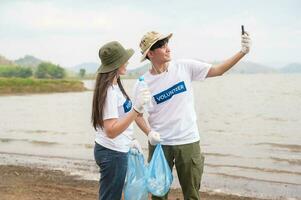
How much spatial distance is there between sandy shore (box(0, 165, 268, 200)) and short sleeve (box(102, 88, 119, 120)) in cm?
412

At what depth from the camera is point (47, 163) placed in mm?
11453

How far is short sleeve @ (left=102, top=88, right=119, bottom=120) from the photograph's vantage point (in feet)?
10.9

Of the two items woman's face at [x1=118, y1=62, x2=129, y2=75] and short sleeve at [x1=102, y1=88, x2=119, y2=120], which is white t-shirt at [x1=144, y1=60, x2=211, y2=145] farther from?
short sleeve at [x1=102, y1=88, x2=119, y2=120]

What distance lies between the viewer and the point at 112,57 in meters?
3.48

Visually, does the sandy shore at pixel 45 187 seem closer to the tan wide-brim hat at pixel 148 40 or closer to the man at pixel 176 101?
the man at pixel 176 101

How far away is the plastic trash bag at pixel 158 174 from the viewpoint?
13.1 feet

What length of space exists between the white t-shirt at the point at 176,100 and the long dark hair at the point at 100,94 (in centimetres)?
76

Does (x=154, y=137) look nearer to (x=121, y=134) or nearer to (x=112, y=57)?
(x=121, y=134)

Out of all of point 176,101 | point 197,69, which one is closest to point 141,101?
point 176,101

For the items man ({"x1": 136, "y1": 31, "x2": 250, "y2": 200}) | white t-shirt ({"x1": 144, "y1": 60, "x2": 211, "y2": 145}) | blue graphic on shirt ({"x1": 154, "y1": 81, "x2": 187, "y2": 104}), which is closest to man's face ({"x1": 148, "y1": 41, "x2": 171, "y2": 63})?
man ({"x1": 136, "y1": 31, "x2": 250, "y2": 200})

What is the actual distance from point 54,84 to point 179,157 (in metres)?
70.3

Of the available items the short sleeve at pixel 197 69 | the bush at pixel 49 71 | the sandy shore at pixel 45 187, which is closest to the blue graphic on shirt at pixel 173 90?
the short sleeve at pixel 197 69

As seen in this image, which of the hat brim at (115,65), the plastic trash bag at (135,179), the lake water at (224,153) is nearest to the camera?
the hat brim at (115,65)

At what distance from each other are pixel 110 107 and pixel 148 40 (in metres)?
1.06
